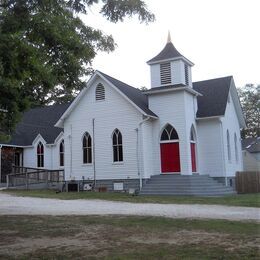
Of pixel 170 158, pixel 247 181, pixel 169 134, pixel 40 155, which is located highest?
pixel 169 134

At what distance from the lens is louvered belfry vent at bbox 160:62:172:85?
29906 mm

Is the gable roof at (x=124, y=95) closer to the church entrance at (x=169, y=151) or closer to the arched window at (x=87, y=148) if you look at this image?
the church entrance at (x=169, y=151)

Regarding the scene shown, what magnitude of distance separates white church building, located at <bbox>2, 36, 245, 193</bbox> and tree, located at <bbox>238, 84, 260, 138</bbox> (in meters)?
40.0

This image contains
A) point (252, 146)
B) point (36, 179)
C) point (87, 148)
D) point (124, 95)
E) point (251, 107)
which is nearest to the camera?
point (124, 95)

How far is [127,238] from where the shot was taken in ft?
33.2

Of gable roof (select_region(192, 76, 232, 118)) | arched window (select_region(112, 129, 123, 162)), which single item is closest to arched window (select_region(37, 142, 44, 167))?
arched window (select_region(112, 129, 123, 162))

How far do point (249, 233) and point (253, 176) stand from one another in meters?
20.8

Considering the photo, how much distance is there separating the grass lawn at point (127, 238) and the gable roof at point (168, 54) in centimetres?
1796

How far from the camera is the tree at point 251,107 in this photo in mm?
70938

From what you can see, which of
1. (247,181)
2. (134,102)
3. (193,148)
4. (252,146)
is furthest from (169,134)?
(252,146)

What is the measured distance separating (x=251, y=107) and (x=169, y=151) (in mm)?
45764

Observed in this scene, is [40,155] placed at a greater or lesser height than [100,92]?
lesser

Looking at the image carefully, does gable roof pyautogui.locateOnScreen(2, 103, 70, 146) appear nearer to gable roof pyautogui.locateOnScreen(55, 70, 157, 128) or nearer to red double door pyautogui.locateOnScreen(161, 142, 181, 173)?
gable roof pyautogui.locateOnScreen(55, 70, 157, 128)

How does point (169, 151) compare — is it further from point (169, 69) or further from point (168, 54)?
point (168, 54)
